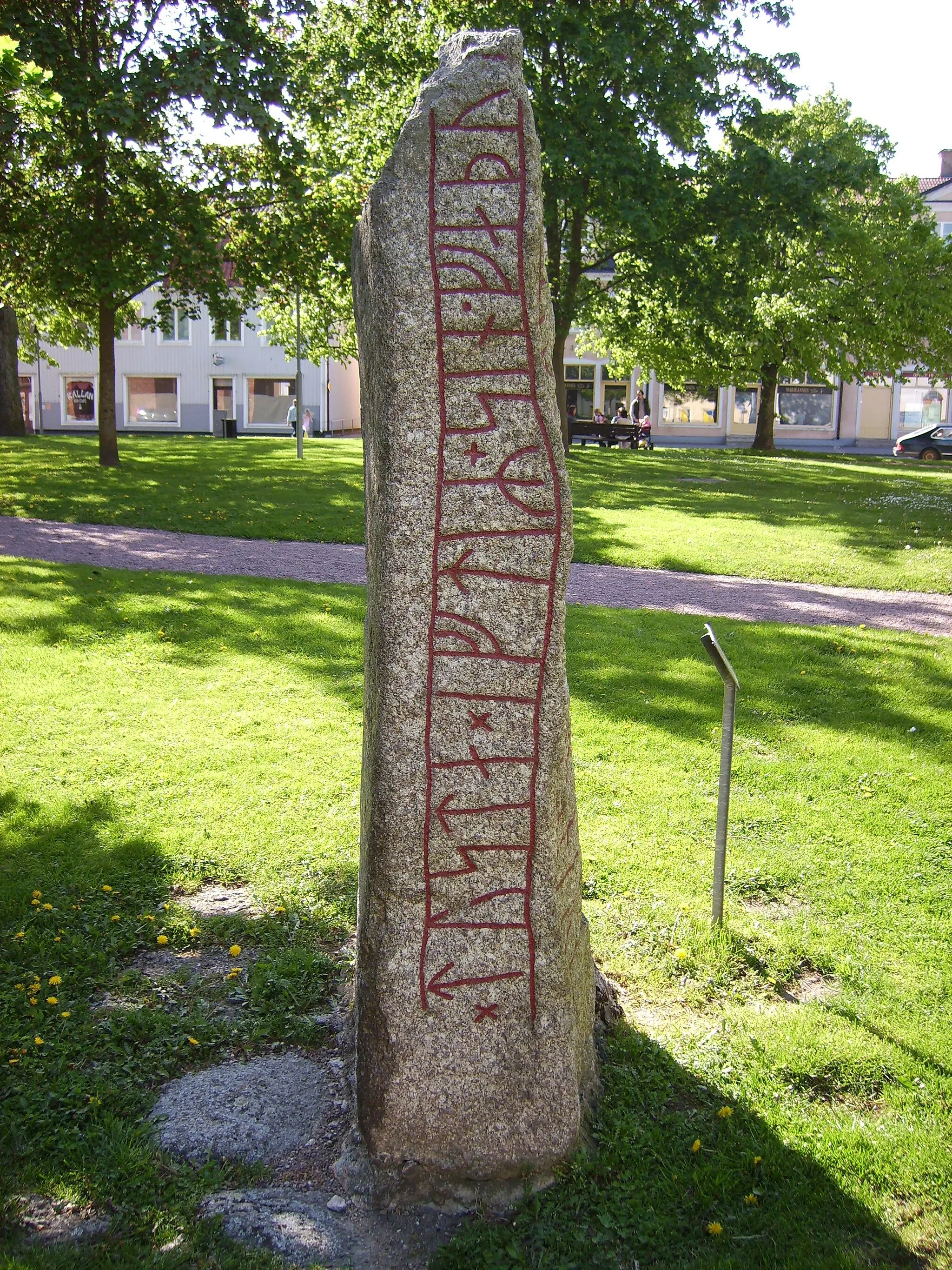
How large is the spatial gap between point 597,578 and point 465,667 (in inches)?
328

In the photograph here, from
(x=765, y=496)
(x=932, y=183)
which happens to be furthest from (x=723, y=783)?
(x=932, y=183)

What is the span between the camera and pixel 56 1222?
2746mm

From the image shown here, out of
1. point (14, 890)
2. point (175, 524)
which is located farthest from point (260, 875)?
point (175, 524)

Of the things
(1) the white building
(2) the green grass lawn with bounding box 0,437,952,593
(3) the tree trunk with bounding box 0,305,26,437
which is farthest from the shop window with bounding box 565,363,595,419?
(3) the tree trunk with bounding box 0,305,26,437

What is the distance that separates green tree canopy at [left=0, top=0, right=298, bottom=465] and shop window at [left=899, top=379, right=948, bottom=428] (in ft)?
118

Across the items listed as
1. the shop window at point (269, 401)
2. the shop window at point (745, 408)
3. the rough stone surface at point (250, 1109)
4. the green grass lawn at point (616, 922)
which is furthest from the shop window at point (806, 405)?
the rough stone surface at point (250, 1109)

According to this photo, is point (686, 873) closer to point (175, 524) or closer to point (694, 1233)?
point (694, 1233)

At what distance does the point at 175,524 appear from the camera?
518 inches

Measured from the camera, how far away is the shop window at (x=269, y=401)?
42688 mm

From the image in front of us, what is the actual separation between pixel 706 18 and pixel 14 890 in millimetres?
20706

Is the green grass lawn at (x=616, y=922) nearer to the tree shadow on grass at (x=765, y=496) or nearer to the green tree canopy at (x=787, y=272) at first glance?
the tree shadow on grass at (x=765, y=496)

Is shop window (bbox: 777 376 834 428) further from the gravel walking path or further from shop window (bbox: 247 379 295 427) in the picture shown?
the gravel walking path

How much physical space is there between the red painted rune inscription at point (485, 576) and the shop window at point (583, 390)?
44.6 m

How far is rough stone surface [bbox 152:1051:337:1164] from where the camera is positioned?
3.07m
